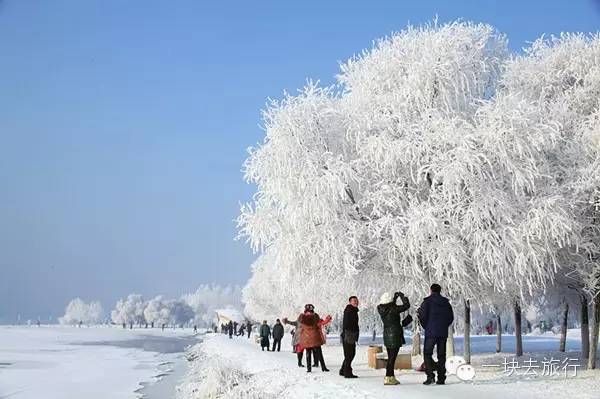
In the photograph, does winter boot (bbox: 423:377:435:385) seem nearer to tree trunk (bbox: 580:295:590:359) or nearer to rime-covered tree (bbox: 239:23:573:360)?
rime-covered tree (bbox: 239:23:573:360)

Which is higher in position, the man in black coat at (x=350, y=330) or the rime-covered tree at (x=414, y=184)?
the rime-covered tree at (x=414, y=184)

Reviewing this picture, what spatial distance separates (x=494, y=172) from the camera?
64.1ft

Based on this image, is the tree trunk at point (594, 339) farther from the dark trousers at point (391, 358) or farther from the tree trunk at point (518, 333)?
the dark trousers at point (391, 358)

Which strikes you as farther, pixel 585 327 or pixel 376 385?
pixel 585 327

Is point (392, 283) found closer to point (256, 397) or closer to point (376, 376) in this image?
point (376, 376)

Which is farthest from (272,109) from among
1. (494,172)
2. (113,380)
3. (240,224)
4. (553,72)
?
(113,380)

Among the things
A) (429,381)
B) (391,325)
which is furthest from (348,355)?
(391,325)

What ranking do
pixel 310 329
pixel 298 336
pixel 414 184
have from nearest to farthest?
pixel 310 329 < pixel 298 336 < pixel 414 184

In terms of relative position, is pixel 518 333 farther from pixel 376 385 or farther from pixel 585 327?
pixel 376 385

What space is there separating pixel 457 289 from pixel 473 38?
29.6ft

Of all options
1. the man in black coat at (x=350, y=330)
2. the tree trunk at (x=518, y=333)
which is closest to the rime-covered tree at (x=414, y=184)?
the man in black coat at (x=350, y=330)

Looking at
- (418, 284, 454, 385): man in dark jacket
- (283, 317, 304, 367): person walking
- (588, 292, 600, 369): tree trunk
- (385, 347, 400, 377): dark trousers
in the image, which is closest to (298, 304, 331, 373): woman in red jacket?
(283, 317, 304, 367): person walking

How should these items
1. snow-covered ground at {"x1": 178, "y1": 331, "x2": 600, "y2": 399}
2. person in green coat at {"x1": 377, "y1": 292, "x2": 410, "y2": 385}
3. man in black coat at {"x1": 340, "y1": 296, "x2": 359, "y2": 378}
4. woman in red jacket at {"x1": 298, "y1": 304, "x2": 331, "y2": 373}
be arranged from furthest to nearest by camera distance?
woman in red jacket at {"x1": 298, "y1": 304, "x2": 331, "y2": 373}, man in black coat at {"x1": 340, "y1": 296, "x2": 359, "y2": 378}, person in green coat at {"x1": 377, "y1": 292, "x2": 410, "y2": 385}, snow-covered ground at {"x1": 178, "y1": 331, "x2": 600, "y2": 399}

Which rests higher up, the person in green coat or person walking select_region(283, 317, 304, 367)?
the person in green coat
